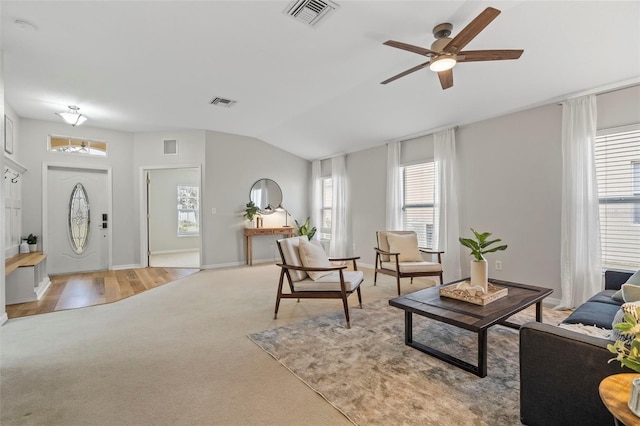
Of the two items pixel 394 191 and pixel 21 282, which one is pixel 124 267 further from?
pixel 394 191

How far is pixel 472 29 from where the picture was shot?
2133 millimetres

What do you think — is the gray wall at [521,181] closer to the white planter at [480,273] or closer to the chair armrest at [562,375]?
the white planter at [480,273]

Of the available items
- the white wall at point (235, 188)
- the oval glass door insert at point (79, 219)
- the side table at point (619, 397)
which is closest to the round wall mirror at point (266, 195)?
the white wall at point (235, 188)

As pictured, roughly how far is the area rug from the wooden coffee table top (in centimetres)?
37

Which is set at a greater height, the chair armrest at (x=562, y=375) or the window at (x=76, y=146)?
the window at (x=76, y=146)

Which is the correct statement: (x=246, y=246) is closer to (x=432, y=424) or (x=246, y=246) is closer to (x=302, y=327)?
(x=302, y=327)

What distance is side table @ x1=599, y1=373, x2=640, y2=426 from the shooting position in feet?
2.97

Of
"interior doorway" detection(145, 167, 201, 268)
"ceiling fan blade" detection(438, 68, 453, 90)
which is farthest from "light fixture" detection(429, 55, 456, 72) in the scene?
"interior doorway" detection(145, 167, 201, 268)

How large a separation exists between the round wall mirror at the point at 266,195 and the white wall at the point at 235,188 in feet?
0.33

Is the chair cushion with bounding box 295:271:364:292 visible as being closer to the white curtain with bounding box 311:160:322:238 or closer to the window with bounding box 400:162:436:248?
the window with bounding box 400:162:436:248

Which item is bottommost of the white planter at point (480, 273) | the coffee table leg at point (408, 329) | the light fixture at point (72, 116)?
the coffee table leg at point (408, 329)

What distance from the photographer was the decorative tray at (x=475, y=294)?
2.42m

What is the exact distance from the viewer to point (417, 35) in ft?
9.64

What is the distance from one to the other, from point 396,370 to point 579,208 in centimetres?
287
